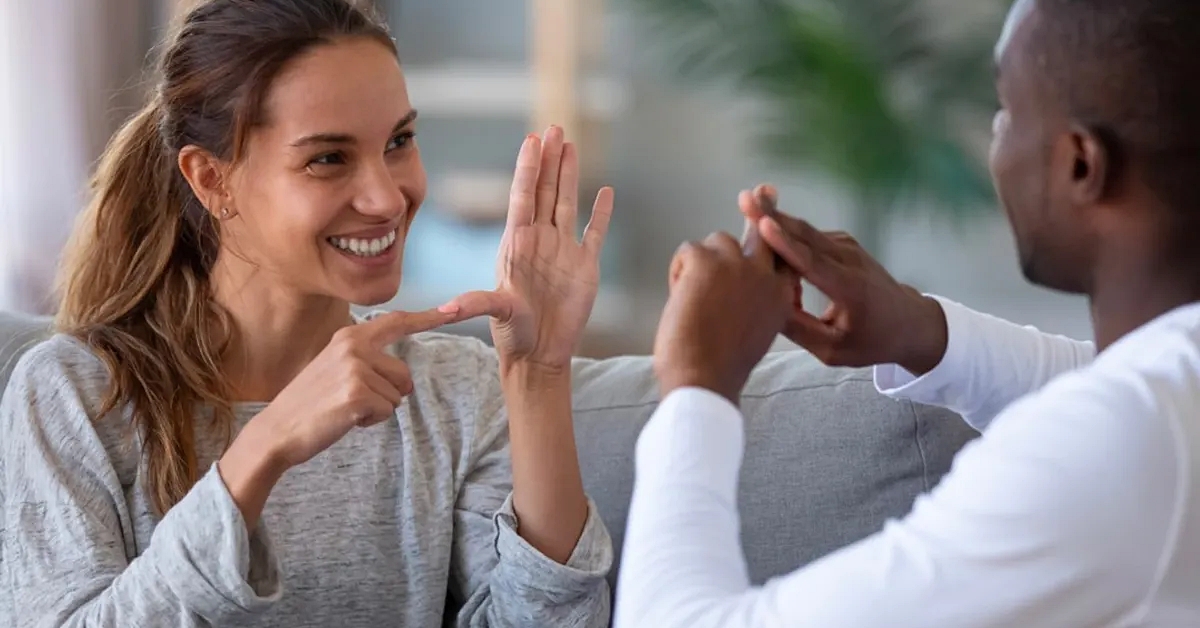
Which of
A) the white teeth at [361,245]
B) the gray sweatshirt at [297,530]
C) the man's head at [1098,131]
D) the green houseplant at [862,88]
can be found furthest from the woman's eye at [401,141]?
the green houseplant at [862,88]

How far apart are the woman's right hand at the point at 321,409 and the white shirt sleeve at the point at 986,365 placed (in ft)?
1.42

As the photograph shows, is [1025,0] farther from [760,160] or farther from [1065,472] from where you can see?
[760,160]

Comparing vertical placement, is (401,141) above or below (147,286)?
above

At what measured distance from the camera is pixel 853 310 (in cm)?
114

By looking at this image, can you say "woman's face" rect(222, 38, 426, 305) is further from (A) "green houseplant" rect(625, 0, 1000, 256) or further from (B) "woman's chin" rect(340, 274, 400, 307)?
(A) "green houseplant" rect(625, 0, 1000, 256)

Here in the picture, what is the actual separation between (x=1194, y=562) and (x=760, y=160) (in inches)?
106

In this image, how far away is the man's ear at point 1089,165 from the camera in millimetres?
858

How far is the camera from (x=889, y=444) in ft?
5.13

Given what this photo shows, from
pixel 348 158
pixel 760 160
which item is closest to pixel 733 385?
pixel 348 158

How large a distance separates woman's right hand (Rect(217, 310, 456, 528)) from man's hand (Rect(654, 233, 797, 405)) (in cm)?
40

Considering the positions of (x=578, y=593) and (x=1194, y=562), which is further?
(x=578, y=593)

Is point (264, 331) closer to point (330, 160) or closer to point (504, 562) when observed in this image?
point (330, 160)

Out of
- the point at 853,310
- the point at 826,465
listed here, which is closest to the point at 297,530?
the point at 826,465

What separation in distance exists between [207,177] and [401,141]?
0.21 meters
